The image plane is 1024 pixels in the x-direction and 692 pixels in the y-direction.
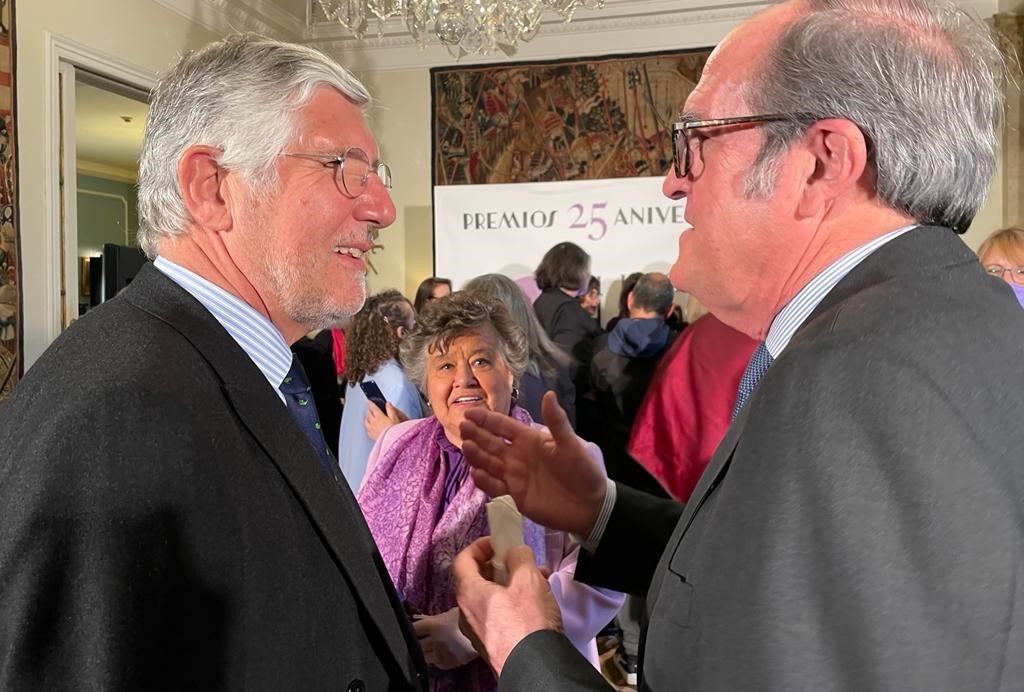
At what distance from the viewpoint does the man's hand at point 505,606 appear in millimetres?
1057

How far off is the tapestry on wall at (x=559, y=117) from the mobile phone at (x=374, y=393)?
A: 358 cm

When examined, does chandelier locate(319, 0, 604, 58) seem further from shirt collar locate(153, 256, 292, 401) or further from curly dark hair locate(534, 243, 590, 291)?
shirt collar locate(153, 256, 292, 401)

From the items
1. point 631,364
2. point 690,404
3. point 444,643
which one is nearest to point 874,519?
point 444,643

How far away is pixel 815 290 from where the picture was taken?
0.96 meters

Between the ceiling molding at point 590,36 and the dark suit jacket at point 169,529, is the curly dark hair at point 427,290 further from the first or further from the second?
the dark suit jacket at point 169,529

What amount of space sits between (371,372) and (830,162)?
2.51m

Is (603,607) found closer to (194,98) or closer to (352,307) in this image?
(352,307)

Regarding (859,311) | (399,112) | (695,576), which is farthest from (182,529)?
(399,112)

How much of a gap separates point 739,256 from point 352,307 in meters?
0.63

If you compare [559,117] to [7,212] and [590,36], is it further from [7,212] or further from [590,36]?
[7,212]

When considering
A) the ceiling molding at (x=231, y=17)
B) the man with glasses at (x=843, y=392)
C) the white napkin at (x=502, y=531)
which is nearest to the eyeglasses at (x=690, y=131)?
the man with glasses at (x=843, y=392)

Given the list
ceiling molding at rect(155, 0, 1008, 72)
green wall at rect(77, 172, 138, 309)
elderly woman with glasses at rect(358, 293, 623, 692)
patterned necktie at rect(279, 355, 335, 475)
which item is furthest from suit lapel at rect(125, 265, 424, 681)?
green wall at rect(77, 172, 138, 309)

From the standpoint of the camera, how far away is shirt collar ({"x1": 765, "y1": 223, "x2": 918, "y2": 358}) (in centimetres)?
93

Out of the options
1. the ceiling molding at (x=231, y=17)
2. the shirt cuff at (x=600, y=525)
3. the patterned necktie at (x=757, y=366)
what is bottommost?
the shirt cuff at (x=600, y=525)
